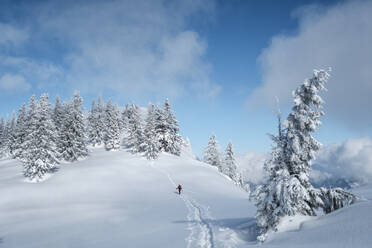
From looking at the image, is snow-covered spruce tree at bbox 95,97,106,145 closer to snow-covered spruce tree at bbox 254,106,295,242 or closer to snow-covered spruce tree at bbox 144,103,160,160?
snow-covered spruce tree at bbox 144,103,160,160

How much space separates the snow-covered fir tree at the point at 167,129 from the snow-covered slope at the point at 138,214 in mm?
10757

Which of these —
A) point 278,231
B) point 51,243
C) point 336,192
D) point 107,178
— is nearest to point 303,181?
→ point 336,192

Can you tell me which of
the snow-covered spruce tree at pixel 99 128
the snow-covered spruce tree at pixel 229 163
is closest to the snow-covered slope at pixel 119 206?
the snow-covered spruce tree at pixel 229 163

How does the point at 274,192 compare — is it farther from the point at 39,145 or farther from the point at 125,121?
the point at 125,121

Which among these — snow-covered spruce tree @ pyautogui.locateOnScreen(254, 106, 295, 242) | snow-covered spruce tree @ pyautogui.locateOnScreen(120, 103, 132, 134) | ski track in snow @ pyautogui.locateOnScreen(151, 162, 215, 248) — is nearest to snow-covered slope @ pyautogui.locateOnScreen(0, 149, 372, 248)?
ski track in snow @ pyautogui.locateOnScreen(151, 162, 215, 248)

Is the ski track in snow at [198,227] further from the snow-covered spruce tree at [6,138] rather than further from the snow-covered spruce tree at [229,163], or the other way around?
the snow-covered spruce tree at [6,138]

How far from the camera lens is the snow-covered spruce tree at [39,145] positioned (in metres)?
36.2

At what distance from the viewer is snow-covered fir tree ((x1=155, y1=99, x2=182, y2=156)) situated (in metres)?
57.3

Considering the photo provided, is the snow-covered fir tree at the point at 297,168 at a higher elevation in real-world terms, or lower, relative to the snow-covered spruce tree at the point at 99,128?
lower

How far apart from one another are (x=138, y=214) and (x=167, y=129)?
36.2 metres

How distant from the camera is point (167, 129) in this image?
5759cm

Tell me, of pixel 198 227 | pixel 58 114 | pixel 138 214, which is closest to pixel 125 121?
pixel 58 114

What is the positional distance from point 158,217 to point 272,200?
11423 millimetres

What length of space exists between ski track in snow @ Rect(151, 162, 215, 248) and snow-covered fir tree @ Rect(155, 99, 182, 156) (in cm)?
3116
